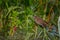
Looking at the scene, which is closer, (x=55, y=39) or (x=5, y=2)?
(x=55, y=39)

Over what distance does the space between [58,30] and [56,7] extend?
28 cm

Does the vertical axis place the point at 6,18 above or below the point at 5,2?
below

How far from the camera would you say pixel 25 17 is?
6.42 ft

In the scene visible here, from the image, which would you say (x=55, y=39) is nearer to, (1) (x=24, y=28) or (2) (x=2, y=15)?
(1) (x=24, y=28)

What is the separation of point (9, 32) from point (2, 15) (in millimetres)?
202

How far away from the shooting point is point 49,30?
188cm

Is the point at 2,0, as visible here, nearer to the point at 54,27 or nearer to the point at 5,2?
the point at 5,2

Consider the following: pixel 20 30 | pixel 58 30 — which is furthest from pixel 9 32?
pixel 58 30

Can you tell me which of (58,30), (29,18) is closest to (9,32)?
(29,18)

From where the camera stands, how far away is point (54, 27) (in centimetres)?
192

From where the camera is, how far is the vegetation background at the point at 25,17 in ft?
6.19

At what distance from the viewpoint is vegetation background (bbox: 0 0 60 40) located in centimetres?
189

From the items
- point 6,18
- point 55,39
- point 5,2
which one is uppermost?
point 5,2

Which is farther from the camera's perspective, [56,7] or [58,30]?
[56,7]
